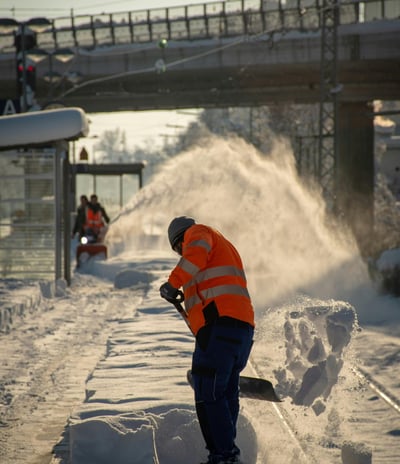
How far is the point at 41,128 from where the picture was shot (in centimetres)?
1644

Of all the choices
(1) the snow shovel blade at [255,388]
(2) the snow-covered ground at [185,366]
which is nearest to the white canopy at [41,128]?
(2) the snow-covered ground at [185,366]

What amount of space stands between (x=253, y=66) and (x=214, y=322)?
128 feet

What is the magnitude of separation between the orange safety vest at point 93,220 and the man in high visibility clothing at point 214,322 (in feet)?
56.6

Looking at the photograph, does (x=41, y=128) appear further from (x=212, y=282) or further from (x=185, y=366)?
(x=212, y=282)

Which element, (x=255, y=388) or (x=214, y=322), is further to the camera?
(x=255, y=388)

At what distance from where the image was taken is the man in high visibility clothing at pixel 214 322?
4875 millimetres

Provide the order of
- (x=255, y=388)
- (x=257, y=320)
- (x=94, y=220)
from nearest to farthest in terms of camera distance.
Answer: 1. (x=255, y=388)
2. (x=257, y=320)
3. (x=94, y=220)

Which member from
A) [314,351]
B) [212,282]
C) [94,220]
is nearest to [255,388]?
[314,351]

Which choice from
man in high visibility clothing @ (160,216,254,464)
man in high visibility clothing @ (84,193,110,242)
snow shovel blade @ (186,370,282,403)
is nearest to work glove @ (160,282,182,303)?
man in high visibility clothing @ (160,216,254,464)

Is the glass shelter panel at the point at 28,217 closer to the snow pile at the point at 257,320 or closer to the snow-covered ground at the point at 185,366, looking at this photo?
the snow-covered ground at the point at 185,366

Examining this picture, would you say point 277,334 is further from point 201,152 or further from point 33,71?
point 33,71

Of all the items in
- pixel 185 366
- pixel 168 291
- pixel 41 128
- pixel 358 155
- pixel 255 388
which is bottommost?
pixel 358 155

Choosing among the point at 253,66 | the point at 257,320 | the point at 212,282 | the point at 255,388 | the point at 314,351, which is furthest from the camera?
the point at 253,66

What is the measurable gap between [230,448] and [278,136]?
199ft
